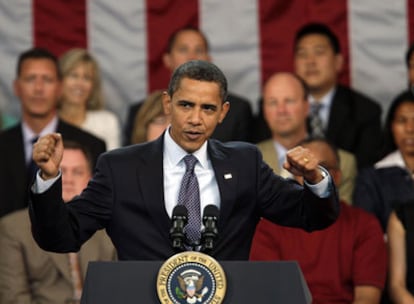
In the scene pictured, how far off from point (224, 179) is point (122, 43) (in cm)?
355

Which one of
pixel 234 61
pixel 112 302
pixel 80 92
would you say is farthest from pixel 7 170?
pixel 112 302

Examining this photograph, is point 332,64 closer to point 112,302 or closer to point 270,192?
point 270,192

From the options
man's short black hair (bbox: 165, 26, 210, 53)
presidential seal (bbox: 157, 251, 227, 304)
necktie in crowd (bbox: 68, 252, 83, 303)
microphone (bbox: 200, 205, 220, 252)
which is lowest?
necktie in crowd (bbox: 68, 252, 83, 303)

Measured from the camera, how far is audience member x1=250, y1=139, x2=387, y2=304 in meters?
4.66

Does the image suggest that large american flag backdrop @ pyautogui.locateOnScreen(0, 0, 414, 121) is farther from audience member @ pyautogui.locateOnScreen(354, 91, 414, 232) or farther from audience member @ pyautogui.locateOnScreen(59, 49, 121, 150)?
audience member @ pyautogui.locateOnScreen(354, 91, 414, 232)

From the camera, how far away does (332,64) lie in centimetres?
621

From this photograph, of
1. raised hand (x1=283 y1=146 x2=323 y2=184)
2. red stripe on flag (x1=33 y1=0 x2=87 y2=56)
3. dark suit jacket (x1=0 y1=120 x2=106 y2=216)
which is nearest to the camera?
raised hand (x1=283 y1=146 x2=323 y2=184)

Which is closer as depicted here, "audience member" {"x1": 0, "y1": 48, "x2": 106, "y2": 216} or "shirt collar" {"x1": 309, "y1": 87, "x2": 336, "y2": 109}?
"audience member" {"x1": 0, "y1": 48, "x2": 106, "y2": 216}

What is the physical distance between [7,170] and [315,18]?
2.15m

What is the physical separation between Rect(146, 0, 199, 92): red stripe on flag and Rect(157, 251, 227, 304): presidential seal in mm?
3931

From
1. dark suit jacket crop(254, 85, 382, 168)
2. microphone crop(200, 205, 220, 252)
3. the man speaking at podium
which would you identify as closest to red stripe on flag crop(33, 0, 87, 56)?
dark suit jacket crop(254, 85, 382, 168)

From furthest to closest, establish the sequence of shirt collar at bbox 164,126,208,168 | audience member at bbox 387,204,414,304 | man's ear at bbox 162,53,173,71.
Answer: man's ear at bbox 162,53,173,71
audience member at bbox 387,204,414,304
shirt collar at bbox 164,126,208,168

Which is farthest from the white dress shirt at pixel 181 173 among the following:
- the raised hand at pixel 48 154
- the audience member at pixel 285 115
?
the audience member at pixel 285 115

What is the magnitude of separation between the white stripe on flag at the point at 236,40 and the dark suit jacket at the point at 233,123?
1.56 ft
